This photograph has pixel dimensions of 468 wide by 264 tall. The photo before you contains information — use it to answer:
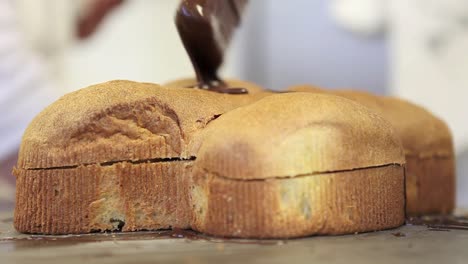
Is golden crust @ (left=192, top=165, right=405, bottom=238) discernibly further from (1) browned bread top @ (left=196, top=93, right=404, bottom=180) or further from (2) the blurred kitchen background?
(2) the blurred kitchen background

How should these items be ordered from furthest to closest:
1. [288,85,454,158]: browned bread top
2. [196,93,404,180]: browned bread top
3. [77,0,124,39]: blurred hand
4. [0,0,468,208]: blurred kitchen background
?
[77,0,124,39]: blurred hand
[0,0,468,208]: blurred kitchen background
[288,85,454,158]: browned bread top
[196,93,404,180]: browned bread top

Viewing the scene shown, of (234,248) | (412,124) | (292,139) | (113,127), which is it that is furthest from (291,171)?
(412,124)

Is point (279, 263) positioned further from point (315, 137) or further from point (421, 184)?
point (421, 184)

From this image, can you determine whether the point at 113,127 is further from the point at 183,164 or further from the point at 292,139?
the point at 292,139

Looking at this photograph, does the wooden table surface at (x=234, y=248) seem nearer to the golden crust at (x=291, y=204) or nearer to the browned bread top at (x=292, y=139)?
the golden crust at (x=291, y=204)

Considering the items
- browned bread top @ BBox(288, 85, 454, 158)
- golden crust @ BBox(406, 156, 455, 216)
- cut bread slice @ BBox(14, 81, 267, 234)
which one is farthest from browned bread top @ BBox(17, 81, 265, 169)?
golden crust @ BBox(406, 156, 455, 216)

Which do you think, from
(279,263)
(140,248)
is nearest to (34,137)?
(140,248)
